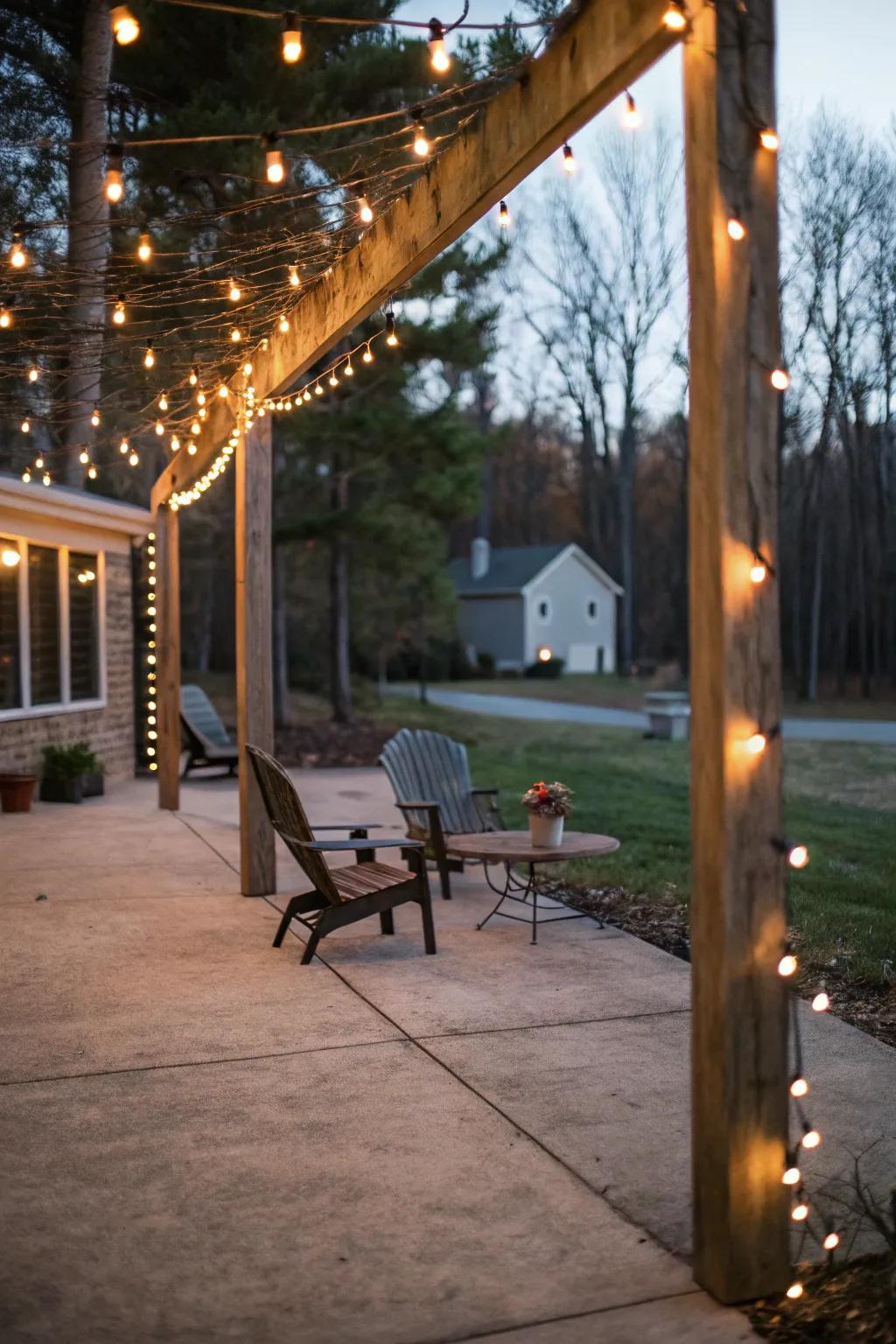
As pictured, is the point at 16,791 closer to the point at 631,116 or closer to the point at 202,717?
the point at 202,717

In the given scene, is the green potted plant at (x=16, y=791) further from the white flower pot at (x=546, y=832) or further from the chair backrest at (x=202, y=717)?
the white flower pot at (x=546, y=832)

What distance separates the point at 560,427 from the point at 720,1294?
37.0m

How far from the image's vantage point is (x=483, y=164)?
4.11 meters

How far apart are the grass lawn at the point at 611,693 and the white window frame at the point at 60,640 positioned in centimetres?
1499

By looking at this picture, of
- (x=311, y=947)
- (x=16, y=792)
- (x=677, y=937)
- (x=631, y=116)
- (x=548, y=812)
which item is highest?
(x=631, y=116)

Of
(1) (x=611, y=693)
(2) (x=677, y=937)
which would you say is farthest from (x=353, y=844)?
(1) (x=611, y=693)

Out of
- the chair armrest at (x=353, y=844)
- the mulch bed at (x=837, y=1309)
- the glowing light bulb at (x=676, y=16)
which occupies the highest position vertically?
the glowing light bulb at (x=676, y=16)

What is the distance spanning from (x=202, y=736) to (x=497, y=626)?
29966 mm

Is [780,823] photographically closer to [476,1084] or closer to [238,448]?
[476,1084]

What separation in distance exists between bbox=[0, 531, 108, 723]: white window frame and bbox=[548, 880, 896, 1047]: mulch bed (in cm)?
573

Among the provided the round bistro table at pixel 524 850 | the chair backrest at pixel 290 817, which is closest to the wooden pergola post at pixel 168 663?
the chair backrest at pixel 290 817

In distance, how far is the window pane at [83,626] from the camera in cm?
1241

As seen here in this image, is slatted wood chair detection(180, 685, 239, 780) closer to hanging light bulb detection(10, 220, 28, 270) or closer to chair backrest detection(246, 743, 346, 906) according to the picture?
chair backrest detection(246, 743, 346, 906)

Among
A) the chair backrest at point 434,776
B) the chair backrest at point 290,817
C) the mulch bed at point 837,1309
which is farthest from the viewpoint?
the chair backrest at point 434,776
